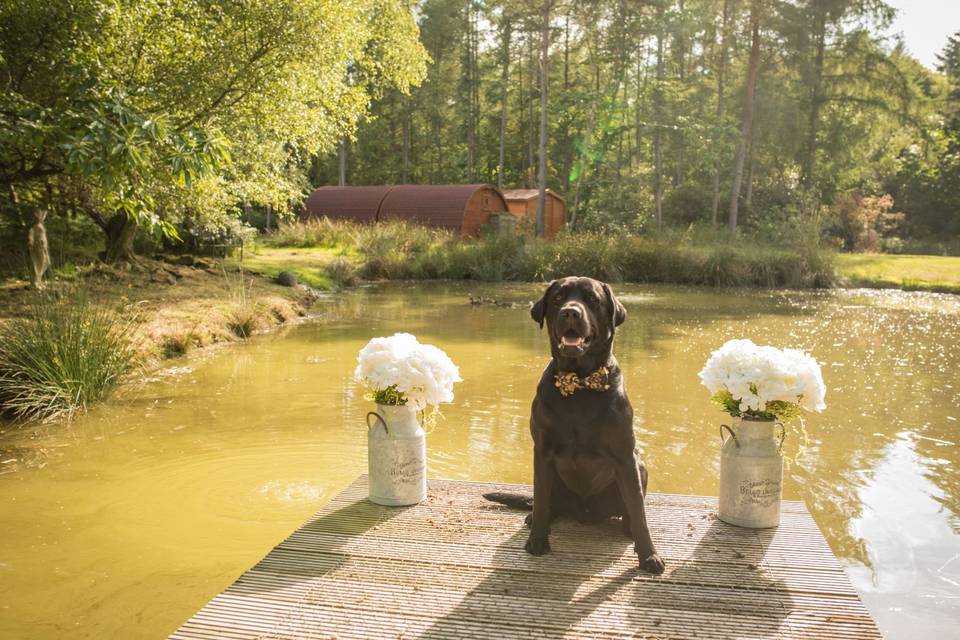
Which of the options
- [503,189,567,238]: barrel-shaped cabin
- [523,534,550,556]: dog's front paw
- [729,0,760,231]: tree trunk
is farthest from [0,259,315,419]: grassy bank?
[503,189,567,238]: barrel-shaped cabin

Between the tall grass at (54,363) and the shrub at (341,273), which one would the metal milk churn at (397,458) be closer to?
the tall grass at (54,363)

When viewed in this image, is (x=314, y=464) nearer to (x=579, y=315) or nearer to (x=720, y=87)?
(x=579, y=315)

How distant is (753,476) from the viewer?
3.44 m

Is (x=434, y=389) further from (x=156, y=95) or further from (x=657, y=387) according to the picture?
(x=156, y=95)

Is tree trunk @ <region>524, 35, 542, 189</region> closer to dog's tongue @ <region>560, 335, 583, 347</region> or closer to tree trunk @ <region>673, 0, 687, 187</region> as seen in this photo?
tree trunk @ <region>673, 0, 687, 187</region>

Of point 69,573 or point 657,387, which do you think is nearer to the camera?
point 69,573

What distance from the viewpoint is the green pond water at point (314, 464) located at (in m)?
3.67

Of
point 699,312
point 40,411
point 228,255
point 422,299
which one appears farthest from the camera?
point 228,255

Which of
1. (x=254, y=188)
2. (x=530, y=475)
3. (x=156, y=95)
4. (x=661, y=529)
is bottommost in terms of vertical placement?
(x=530, y=475)

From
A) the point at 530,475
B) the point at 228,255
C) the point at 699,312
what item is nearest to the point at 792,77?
the point at 699,312

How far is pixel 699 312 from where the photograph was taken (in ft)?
48.4

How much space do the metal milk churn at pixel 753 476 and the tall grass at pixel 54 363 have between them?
18.8 ft

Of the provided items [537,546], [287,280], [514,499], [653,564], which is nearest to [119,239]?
[287,280]

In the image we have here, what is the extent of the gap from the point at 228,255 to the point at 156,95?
10.4 metres
